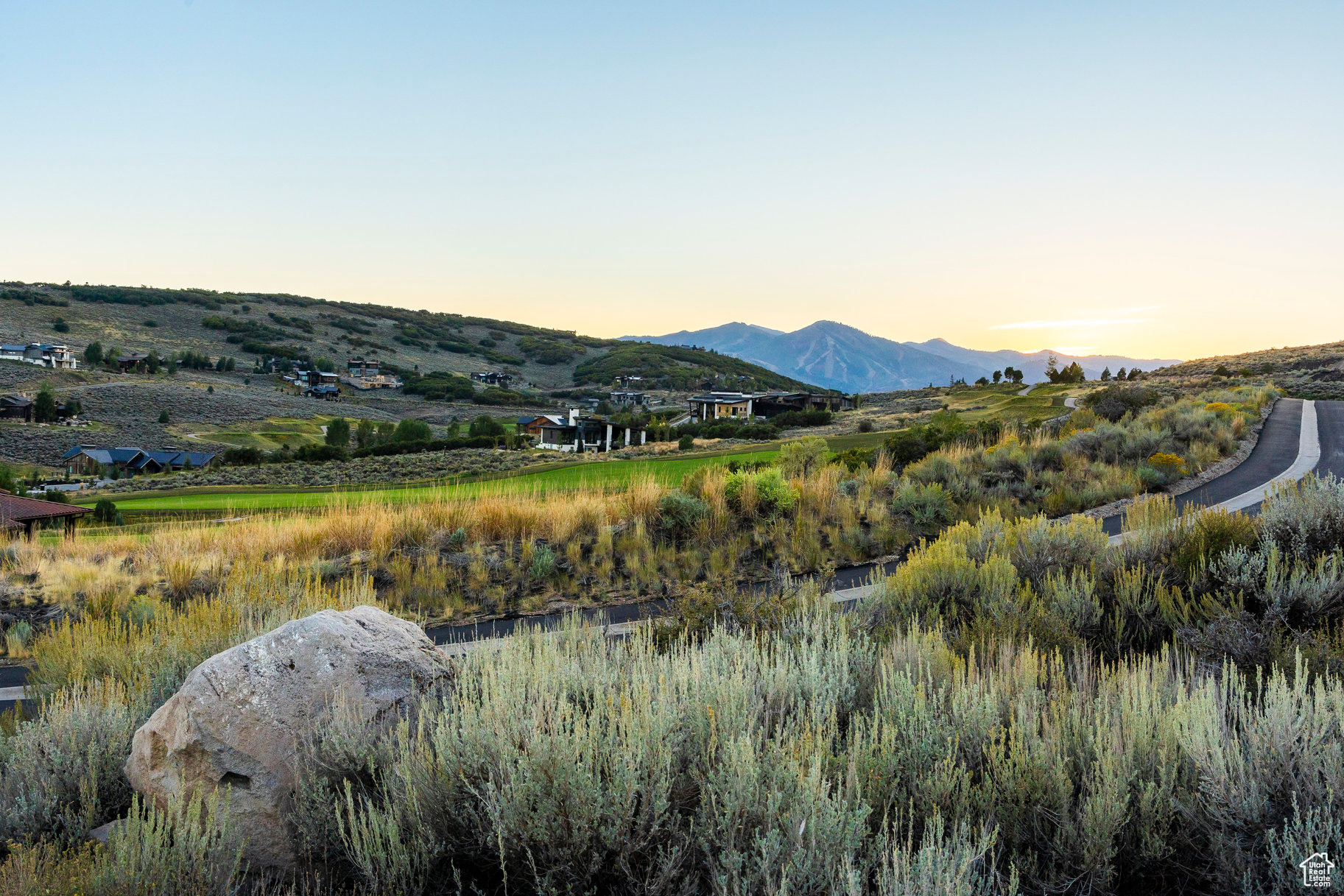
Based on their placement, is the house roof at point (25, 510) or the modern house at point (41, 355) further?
the modern house at point (41, 355)

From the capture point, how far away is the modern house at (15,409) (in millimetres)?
81125

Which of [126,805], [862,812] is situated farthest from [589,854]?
[126,805]

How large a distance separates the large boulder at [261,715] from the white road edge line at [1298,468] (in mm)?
7314

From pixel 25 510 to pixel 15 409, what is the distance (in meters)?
87.2

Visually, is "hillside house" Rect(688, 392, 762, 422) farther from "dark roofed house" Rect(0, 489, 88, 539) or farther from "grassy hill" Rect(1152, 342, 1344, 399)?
"dark roofed house" Rect(0, 489, 88, 539)

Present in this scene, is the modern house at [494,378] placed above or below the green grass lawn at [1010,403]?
above

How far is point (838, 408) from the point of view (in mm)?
89562

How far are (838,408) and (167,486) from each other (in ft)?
232

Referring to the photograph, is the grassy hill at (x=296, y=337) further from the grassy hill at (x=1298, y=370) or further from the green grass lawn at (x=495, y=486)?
the green grass lawn at (x=495, y=486)

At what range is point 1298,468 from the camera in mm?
15742

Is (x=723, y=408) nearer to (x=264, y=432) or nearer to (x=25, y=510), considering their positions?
(x=264, y=432)

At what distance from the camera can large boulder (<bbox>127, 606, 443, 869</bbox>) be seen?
371 centimetres

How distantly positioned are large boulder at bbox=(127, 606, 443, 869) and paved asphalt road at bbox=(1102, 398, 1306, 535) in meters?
8.23

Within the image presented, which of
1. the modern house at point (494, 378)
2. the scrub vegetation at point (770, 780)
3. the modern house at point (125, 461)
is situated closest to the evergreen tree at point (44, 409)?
the modern house at point (125, 461)
